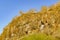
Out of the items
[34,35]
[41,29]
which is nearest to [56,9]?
[41,29]

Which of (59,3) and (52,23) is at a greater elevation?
(59,3)

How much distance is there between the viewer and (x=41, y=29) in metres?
16.7

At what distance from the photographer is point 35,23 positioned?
56.7 ft

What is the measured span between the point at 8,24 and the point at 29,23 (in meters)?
2.15

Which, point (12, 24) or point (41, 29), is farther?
point (12, 24)

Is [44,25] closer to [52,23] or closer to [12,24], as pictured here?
[52,23]

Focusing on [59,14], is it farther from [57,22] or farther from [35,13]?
[35,13]

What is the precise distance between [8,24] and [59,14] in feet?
13.3

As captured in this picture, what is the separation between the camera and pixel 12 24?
18.5 metres

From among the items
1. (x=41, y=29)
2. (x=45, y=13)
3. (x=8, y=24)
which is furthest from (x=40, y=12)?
(x=8, y=24)

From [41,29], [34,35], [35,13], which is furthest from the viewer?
[35,13]

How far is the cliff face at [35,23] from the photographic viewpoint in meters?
16.6

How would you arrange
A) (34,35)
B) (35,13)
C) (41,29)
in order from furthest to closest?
(35,13), (41,29), (34,35)

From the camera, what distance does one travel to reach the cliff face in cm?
1664
